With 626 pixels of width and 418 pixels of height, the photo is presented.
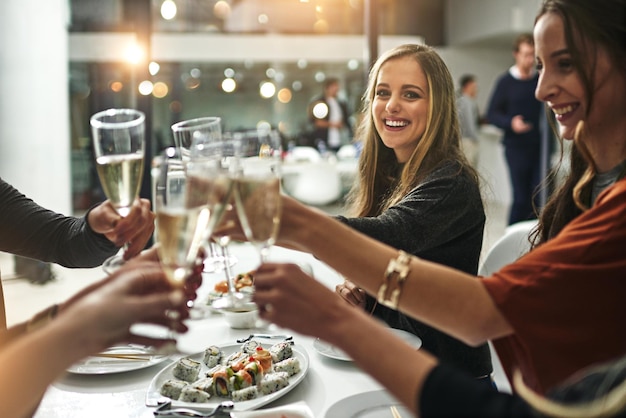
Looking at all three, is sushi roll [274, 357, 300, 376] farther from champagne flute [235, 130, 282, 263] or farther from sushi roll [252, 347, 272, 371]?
champagne flute [235, 130, 282, 263]

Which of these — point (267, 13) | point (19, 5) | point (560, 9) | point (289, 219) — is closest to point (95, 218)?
point (289, 219)

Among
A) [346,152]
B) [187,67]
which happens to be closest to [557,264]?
[346,152]

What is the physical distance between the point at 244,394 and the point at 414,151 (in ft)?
3.23

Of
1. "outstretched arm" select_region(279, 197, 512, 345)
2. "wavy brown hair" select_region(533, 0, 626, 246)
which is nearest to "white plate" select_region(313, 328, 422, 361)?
"outstretched arm" select_region(279, 197, 512, 345)

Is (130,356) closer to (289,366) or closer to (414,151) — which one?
(289,366)

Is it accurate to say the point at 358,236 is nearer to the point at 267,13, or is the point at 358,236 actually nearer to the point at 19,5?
the point at 19,5

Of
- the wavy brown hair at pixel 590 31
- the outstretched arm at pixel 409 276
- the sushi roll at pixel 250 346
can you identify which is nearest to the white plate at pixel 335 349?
the sushi roll at pixel 250 346

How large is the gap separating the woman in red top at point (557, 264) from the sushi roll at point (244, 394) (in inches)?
12.0

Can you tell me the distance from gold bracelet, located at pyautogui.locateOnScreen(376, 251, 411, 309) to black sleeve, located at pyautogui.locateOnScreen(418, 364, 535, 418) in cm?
26

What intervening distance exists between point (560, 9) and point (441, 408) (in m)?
0.69

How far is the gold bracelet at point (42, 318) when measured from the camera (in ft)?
2.71

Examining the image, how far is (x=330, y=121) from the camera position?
7.90 meters

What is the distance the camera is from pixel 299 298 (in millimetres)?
737

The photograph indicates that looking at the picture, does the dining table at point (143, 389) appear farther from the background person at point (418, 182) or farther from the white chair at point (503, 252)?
the white chair at point (503, 252)
